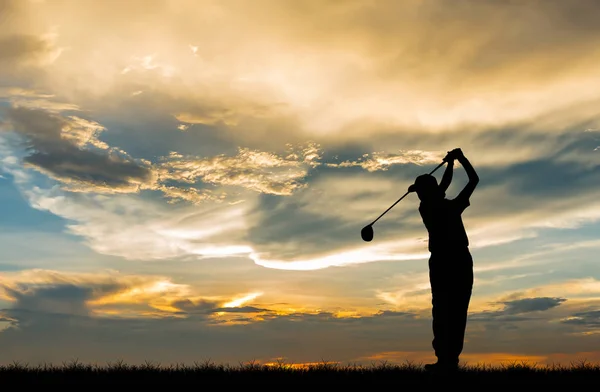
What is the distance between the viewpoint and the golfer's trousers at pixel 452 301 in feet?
42.7

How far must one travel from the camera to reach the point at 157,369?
47.1 feet

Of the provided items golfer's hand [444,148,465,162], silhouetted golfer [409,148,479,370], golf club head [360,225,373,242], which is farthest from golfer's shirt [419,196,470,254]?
golf club head [360,225,373,242]

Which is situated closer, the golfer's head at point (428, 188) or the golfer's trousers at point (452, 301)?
the golfer's trousers at point (452, 301)

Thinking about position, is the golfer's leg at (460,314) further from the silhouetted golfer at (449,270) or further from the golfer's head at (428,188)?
the golfer's head at (428,188)

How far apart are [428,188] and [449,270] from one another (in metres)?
1.69

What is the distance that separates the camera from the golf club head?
49.2ft

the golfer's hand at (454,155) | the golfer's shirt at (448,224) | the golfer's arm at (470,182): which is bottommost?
the golfer's shirt at (448,224)

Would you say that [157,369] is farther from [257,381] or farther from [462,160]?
[462,160]

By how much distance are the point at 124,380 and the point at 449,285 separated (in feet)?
21.9

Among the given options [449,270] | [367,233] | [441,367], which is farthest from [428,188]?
[441,367]

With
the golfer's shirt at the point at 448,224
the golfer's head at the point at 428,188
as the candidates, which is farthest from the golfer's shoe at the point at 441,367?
the golfer's head at the point at 428,188

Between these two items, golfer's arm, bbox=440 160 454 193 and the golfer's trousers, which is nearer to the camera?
the golfer's trousers

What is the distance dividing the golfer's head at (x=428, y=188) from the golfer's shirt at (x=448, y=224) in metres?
0.14

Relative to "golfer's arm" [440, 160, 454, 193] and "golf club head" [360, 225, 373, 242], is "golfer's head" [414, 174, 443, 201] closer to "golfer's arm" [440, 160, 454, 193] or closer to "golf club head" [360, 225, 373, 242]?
"golfer's arm" [440, 160, 454, 193]
